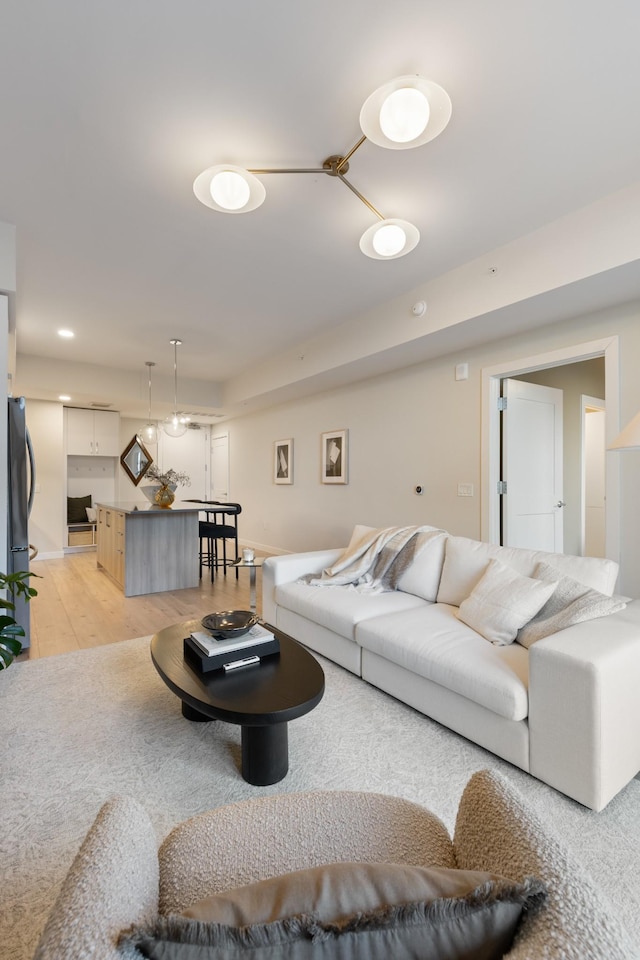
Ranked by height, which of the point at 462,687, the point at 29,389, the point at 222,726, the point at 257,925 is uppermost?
the point at 29,389

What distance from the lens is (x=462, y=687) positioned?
1.96 metres

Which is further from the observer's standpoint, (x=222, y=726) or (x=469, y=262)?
(x=469, y=262)

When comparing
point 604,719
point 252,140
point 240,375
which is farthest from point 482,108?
point 240,375

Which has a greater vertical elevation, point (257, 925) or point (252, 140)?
point (252, 140)

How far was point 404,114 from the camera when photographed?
1.63 meters

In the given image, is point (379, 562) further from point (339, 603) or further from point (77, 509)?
point (77, 509)

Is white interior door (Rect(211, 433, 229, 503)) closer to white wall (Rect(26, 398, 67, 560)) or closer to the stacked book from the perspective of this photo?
white wall (Rect(26, 398, 67, 560))

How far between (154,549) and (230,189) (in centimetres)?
363

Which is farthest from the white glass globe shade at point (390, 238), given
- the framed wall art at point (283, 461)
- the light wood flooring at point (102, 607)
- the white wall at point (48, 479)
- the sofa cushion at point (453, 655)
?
the white wall at point (48, 479)

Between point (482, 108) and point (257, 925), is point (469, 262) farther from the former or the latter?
point (257, 925)

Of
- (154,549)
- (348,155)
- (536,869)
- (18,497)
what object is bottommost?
(154,549)

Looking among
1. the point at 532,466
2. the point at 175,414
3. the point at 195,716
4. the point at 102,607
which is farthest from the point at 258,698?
the point at 175,414

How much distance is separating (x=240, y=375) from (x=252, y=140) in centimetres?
461

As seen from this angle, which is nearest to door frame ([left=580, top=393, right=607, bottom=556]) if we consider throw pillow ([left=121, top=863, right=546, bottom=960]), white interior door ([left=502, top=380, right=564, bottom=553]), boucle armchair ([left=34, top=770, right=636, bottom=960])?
white interior door ([left=502, top=380, right=564, bottom=553])
